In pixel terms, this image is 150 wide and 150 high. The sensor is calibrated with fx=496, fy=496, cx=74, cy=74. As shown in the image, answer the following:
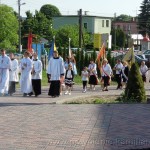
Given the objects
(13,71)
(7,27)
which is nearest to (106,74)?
(13,71)

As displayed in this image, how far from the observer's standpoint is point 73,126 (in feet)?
36.3

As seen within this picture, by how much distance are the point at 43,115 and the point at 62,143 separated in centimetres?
370

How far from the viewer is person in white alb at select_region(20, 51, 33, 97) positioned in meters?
19.1

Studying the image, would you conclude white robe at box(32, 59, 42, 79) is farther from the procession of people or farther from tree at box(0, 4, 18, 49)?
tree at box(0, 4, 18, 49)

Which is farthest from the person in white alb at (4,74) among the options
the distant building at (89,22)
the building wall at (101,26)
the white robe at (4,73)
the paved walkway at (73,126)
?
the building wall at (101,26)

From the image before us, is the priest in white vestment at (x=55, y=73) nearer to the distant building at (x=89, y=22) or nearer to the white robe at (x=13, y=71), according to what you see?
the white robe at (x=13, y=71)

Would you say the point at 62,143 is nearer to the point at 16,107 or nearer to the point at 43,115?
the point at 43,115

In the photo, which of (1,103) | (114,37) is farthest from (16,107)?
(114,37)

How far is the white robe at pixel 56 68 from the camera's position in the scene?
18.2 m

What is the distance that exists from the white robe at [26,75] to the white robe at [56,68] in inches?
45.8

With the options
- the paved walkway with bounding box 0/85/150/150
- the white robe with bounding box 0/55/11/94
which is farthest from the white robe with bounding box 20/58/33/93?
the paved walkway with bounding box 0/85/150/150

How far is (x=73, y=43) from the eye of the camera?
73875mm

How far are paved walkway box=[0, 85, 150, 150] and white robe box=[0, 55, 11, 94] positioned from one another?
408 cm

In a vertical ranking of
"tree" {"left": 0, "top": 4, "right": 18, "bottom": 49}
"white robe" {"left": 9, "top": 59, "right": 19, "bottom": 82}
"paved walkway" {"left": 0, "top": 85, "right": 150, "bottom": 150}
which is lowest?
"paved walkway" {"left": 0, "top": 85, "right": 150, "bottom": 150}
